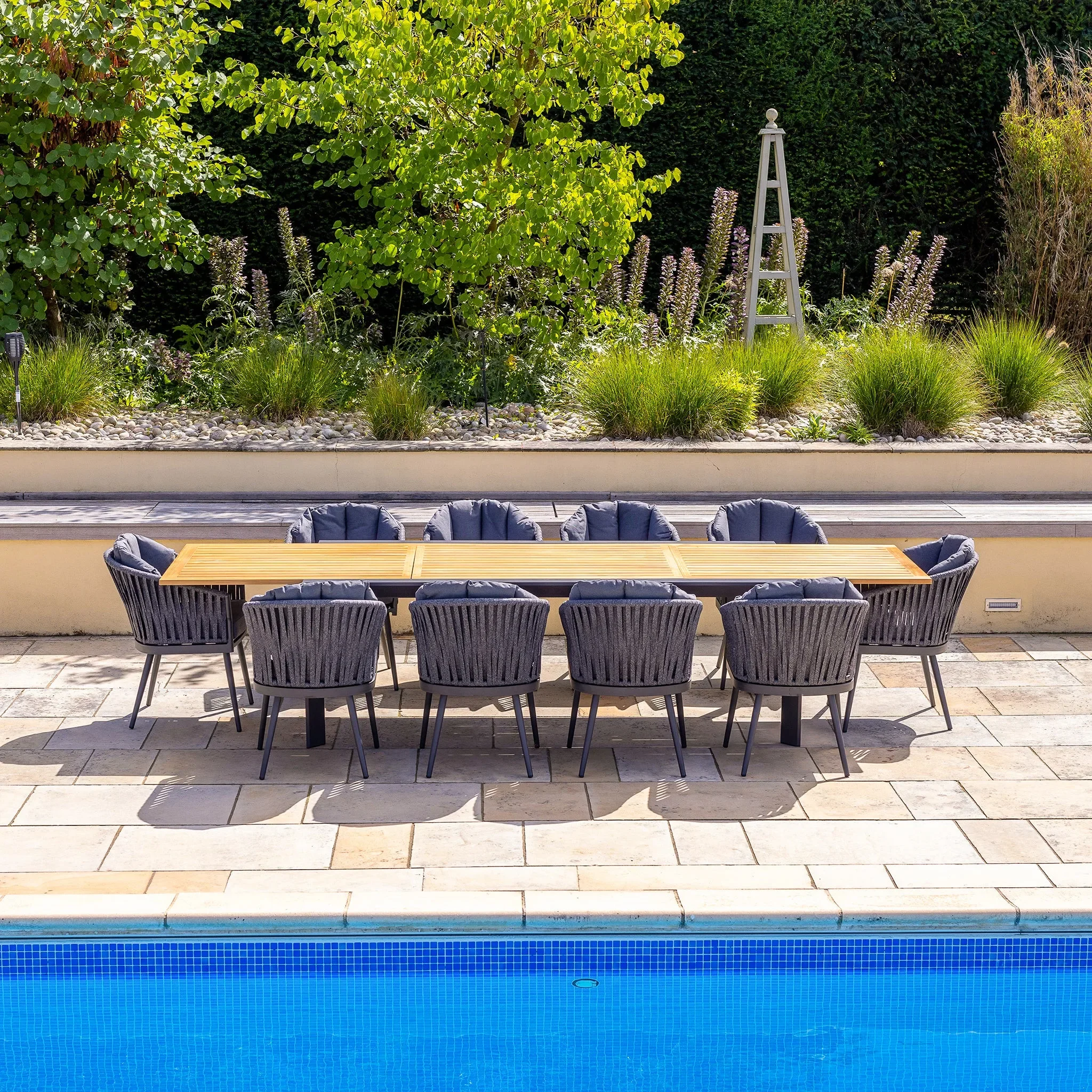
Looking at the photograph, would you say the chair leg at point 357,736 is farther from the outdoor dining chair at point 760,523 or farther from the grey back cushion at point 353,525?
the outdoor dining chair at point 760,523

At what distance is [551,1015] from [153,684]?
2.79 m

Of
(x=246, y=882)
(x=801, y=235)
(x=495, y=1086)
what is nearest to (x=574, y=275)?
(x=801, y=235)

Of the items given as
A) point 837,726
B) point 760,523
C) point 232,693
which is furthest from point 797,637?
point 232,693

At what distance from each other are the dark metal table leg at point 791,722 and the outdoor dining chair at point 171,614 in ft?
7.87

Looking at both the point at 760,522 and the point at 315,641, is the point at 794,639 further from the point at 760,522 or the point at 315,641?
the point at 315,641

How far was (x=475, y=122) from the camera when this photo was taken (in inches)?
316

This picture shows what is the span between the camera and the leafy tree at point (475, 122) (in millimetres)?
7805

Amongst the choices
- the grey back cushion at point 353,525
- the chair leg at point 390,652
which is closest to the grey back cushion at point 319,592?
the chair leg at point 390,652

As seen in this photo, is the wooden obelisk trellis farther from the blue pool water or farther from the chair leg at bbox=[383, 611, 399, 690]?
the blue pool water

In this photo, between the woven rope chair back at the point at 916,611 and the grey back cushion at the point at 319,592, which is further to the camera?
the woven rope chair back at the point at 916,611

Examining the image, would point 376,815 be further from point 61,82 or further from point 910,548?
point 61,82

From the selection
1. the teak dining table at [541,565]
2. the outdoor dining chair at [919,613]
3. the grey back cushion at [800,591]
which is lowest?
the outdoor dining chair at [919,613]

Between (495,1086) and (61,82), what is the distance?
6.78 metres

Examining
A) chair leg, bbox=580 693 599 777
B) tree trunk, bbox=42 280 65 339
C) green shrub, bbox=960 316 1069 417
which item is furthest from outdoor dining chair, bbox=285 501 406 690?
green shrub, bbox=960 316 1069 417
